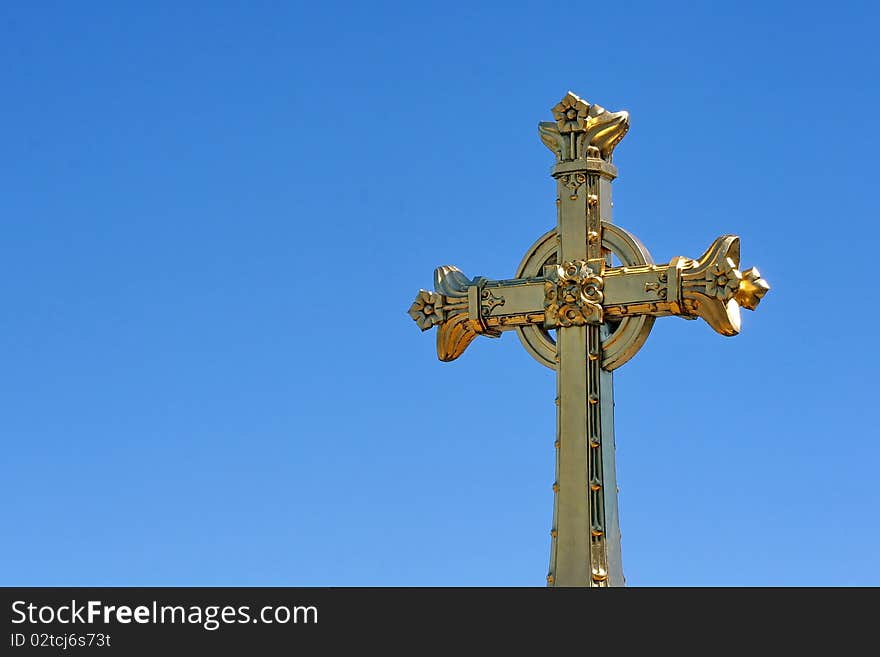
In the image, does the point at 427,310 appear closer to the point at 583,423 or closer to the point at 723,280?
the point at 583,423

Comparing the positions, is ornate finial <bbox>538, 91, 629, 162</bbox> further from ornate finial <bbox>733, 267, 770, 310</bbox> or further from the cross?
ornate finial <bbox>733, 267, 770, 310</bbox>

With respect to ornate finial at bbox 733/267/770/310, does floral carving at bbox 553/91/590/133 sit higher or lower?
higher

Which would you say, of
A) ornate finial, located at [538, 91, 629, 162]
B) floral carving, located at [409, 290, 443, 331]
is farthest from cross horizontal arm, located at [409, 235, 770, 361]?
ornate finial, located at [538, 91, 629, 162]

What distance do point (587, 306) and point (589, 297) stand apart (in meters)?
0.10

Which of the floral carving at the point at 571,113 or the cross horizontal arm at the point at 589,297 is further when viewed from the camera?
the floral carving at the point at 571,113

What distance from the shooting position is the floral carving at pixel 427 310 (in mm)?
23891

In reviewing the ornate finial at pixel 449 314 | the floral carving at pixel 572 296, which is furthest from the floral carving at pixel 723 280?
the ornate finial at pixel 449 314

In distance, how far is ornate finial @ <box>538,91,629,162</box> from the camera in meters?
23.2

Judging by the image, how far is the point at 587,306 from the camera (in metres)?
23.0

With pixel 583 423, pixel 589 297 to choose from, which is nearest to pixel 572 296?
pixel 589 297

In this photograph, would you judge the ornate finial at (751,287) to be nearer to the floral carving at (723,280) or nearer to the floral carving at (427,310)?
the floral carving at (723,280)
